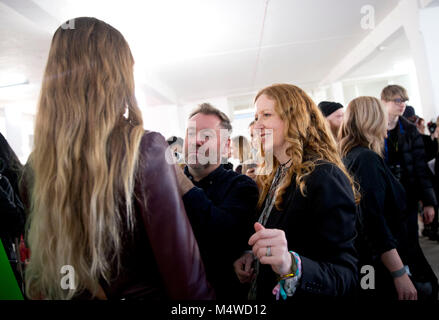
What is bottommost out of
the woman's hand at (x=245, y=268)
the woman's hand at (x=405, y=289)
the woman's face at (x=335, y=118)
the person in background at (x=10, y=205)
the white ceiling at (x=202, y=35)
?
the woman's hand at (x=405, y=289)

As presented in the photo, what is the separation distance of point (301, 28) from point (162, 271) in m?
4.40

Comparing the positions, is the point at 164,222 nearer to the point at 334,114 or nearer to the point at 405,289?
the point at 405,289

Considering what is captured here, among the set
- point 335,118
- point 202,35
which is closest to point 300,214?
point 335,118

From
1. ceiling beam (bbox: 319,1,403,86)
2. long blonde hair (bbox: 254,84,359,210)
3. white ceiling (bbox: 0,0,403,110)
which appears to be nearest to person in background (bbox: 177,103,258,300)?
long blonde hair (bbox: 254,84,359,210)

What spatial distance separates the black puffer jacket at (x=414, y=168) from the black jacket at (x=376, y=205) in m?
0.86

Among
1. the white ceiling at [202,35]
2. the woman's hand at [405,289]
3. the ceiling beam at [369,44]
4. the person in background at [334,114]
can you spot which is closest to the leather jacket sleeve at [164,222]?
the woman's hand at [405,289]

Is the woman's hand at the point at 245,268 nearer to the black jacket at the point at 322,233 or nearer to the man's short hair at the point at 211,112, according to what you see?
the black jacket at the point at 322,233

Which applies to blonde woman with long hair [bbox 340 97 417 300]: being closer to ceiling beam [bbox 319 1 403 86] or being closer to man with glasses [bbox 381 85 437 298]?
man with glasses [bbox 381 85 437 298]

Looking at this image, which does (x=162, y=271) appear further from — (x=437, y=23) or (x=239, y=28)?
(x=437, y=23)

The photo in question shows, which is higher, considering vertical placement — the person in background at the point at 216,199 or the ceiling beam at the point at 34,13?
the ceiling beam at the point at 34,13

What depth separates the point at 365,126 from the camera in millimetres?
1707

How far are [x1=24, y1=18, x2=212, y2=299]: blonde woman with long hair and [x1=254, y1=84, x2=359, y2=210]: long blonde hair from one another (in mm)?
462

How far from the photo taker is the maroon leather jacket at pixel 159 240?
0.70 metres
